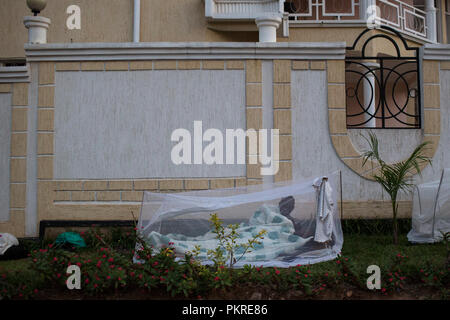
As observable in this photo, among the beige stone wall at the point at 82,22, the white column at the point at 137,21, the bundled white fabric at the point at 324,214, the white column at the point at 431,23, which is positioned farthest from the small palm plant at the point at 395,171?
the white column at the point at 431,23

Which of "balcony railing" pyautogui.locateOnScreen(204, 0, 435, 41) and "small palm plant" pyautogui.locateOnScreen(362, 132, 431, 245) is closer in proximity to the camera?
"small palm plant" pyautogui.locateOnScreen(362, 132, 431, 245)

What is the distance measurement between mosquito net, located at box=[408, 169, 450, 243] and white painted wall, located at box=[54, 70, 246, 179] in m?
2.64

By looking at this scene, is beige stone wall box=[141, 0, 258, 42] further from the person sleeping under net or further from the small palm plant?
the person sleeping under net

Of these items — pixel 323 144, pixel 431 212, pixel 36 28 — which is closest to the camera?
pixel 431 212

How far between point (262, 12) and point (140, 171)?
5659 millimetres

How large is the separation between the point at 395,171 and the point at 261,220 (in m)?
2.20

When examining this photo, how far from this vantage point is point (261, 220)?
6.16 m

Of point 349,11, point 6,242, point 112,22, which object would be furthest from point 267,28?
point 349,11

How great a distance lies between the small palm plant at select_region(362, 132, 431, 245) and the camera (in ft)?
22.4

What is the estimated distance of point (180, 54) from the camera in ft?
25.0

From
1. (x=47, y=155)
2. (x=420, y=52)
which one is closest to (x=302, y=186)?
(x=420, y=52)

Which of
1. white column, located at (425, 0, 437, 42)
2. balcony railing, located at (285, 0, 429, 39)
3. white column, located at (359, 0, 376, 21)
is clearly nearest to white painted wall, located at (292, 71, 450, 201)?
balcony railing, located at (285, 0, 429, 39)

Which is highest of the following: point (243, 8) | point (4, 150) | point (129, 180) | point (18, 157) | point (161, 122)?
point (243, 8)

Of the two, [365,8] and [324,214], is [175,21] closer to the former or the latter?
[365,8]
